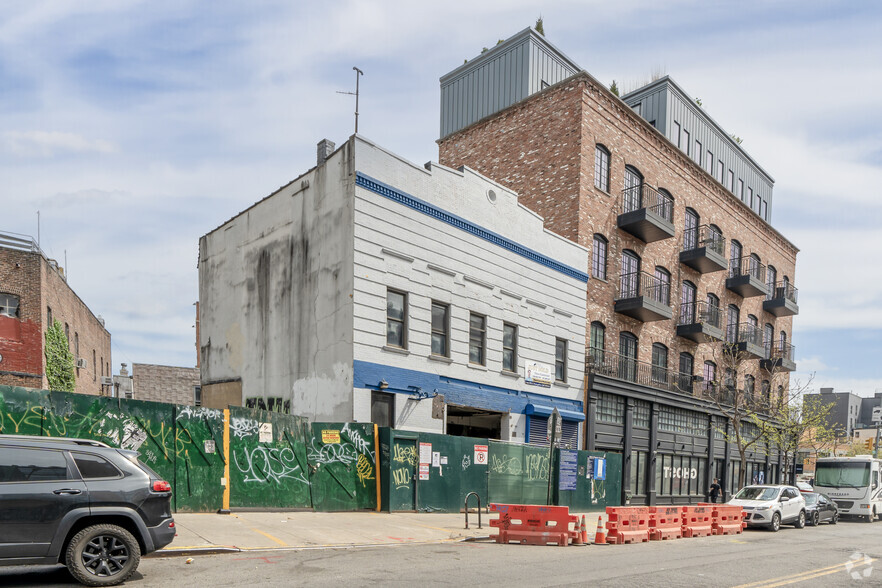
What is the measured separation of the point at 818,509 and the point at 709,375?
1393 cm

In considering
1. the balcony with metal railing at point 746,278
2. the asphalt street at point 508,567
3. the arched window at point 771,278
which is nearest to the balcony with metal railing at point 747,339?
the balcony with metal railing at point 746,278

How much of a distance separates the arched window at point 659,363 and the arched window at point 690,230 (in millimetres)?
5277

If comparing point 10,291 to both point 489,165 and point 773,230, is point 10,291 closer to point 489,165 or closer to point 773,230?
point 489,165

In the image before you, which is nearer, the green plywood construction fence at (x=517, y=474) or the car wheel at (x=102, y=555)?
the car wheel at (x=102, y=555)

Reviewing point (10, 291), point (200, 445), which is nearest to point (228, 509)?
point (200, 445)

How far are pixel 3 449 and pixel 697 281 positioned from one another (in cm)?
3389

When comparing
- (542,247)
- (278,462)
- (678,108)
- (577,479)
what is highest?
(678,108)

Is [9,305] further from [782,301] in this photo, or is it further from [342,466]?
[782,301]

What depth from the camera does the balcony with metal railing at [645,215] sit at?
30.1m

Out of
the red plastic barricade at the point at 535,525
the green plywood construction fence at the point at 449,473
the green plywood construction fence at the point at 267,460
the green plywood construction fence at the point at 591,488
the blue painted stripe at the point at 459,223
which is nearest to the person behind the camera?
the red plastic barricade at the point at 535,525

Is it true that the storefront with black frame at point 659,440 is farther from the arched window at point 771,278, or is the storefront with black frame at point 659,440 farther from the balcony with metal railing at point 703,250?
the arched window at point 771,278

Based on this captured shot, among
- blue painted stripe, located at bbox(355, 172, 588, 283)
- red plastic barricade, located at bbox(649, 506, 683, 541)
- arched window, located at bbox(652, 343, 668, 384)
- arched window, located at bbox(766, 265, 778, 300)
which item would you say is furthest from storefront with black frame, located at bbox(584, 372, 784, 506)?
arched window, located at bbox(766, 265, 778, 300)

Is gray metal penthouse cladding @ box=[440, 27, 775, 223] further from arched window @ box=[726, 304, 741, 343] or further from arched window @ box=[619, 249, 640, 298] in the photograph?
arched window @ box=[619, 249, 640, 298]

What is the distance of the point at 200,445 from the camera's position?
50.2 ft
